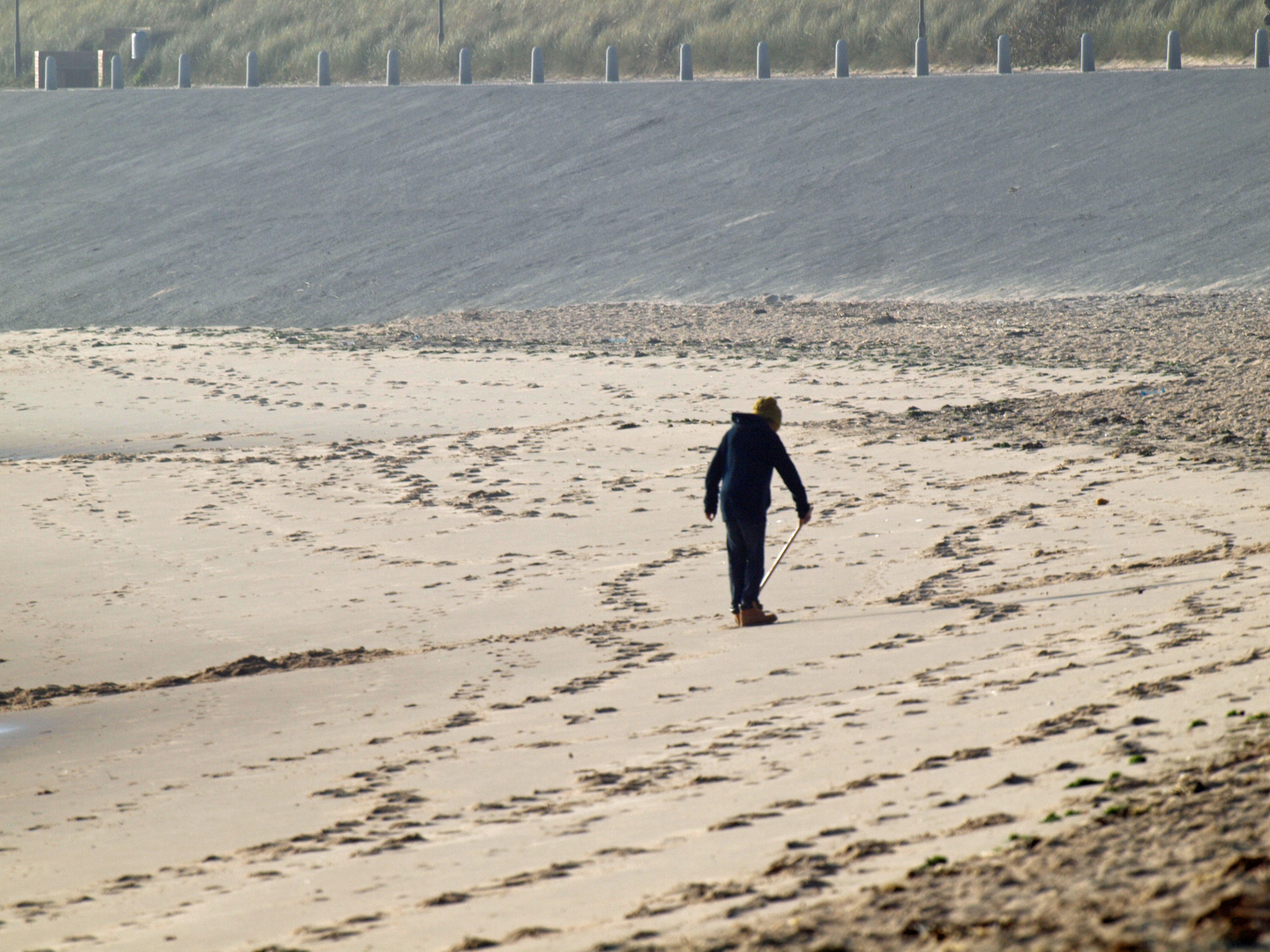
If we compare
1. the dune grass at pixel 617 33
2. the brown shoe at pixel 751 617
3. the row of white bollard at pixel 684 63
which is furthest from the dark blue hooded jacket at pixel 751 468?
the dune grass at pixel 617 33

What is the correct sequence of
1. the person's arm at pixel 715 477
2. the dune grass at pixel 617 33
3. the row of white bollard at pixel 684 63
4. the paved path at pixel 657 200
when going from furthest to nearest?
the dune grass at pixel 617 33 → the row of white bollard at pixel 684 63 → the paved path at pixel 657 200 → the person's arm at pixel 715 477

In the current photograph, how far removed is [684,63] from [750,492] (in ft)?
86.1

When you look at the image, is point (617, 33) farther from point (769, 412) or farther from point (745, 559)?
point (745, 559)

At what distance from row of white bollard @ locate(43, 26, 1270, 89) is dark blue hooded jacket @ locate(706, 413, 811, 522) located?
936 inches

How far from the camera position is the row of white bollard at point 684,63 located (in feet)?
95.8

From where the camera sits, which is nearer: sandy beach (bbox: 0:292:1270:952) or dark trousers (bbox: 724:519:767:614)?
sandy beach (bbox: 0:292:1270:952)

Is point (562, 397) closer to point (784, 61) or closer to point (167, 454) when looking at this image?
point (167, 454)

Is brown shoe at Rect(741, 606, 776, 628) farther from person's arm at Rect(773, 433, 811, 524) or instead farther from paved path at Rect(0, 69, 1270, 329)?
paved path at Rect(0, 69, 1270, 329)

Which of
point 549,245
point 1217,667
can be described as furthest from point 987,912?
point 549,245

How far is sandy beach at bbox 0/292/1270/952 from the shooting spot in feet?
14.0

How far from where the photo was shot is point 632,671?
737cm

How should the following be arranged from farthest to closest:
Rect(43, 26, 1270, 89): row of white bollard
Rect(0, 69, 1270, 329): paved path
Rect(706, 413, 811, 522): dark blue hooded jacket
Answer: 1. Rect(43, 26, 1270, 89): row of white bollard
2. Rect(0, 69, 1270, 329): paved path
3. Rect(706, 413, 811, 522): dark blue hooded jacket

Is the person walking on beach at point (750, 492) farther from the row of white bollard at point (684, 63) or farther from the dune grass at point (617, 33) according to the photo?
the dune grass at point (617, 33)

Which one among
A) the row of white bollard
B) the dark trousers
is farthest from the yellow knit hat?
the row of white bollard
